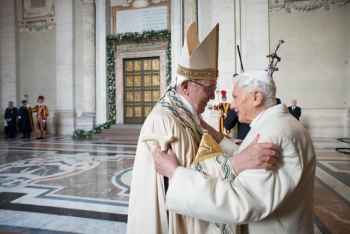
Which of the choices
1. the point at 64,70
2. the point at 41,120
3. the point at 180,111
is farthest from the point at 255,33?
the point at 41,120

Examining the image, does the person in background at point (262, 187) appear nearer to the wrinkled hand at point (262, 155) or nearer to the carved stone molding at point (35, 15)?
the wrinkled hand at point (262, 155)

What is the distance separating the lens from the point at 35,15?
1184 cm

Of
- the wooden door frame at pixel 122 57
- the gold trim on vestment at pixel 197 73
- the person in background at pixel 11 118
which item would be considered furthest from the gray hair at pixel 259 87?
the person in background at pixel 11 118

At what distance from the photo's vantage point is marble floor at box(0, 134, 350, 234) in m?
2.52

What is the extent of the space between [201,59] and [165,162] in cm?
63

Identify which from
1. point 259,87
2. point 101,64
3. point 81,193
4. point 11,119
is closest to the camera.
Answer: point 259,87

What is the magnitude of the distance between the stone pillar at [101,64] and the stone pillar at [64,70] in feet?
3.86

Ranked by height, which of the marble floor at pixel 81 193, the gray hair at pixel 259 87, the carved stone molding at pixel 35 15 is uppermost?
the carved stone molding at pixel 35 15

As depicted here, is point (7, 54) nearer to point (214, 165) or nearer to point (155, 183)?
point (155, 183)

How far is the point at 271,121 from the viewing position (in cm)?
108

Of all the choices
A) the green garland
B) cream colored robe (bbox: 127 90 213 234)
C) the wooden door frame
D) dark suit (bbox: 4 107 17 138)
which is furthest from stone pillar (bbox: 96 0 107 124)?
cream colored robe (bbox: 127 90 213 234)

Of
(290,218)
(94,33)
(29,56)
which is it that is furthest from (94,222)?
(29,56)

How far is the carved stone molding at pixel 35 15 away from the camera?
1166 cm

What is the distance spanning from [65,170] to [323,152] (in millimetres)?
6038
